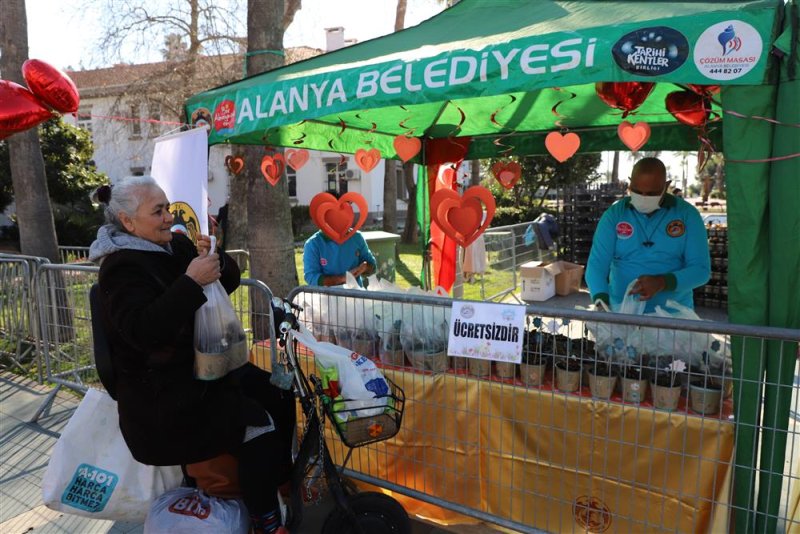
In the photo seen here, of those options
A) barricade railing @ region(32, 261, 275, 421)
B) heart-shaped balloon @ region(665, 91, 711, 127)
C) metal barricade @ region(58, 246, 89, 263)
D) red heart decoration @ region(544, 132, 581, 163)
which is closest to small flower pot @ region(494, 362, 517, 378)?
red heart decoration @ region(544, 132, 581, 163)

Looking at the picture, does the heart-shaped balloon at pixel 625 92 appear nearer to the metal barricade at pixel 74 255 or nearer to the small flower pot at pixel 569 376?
the small flower pot at pixel 569 376

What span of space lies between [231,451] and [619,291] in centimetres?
264

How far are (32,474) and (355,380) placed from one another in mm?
2793

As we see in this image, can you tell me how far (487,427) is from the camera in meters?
2.86

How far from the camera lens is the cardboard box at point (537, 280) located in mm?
9445

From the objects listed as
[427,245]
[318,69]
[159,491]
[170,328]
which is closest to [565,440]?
[170,328]

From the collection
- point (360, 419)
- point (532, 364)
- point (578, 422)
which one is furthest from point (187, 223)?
point (578, 422)

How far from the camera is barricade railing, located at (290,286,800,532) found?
2.35m

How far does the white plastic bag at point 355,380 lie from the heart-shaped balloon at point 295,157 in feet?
10.3

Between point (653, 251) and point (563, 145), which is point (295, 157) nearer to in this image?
point (563, 145)

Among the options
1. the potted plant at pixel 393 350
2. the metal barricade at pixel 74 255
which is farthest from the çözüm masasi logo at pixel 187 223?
the metal barricade at pixel 74 255

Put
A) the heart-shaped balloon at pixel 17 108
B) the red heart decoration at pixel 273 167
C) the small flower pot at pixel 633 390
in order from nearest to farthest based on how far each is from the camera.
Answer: the small flower pot at pixel 633 390, the heart-shaped balloon at pixel 17 108, the red heart decoration at pixel 273 167

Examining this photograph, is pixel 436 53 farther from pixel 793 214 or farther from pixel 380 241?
pixel 380 241

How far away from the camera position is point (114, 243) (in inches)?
87.5
